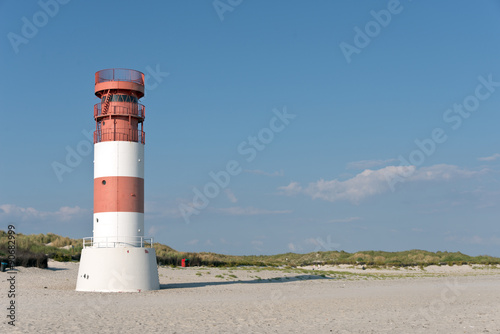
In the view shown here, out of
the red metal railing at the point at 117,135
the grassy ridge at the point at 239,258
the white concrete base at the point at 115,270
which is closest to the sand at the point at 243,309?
the white concrete base at the point at 115,270

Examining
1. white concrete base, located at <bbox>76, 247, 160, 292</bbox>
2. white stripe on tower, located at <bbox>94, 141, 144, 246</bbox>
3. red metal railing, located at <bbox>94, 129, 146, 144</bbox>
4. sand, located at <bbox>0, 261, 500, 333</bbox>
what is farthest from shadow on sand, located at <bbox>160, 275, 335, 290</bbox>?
red metal railing, located at <bbox>94, 129, 146, 144</bbox>

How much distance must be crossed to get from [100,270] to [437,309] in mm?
15300

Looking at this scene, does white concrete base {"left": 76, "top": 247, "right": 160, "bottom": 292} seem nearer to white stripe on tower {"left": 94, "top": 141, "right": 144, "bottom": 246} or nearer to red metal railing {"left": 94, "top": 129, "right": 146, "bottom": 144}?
white stripe on tower {"left": 94, "top": 141, "right": 144, "bottom": 246}

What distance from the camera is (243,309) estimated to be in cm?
2125

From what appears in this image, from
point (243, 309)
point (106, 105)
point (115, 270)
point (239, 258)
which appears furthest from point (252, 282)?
point (239, 258)

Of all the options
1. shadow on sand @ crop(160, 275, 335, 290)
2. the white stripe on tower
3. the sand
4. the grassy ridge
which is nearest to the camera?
the sand

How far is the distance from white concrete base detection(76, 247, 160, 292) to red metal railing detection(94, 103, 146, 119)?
22.0 feet

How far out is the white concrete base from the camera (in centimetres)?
2625

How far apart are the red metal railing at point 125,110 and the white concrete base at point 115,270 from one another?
22.0 ft

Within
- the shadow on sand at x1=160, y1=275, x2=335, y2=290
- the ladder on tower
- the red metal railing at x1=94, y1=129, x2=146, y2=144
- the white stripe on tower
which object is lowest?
the shadow on sand at x1=160, y1=275, x2=335, y2=290

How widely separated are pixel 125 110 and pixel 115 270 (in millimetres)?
7889

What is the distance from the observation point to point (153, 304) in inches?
869

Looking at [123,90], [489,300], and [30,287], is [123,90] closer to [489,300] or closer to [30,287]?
[30,287]

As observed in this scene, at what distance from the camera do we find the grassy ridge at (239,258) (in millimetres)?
43750
